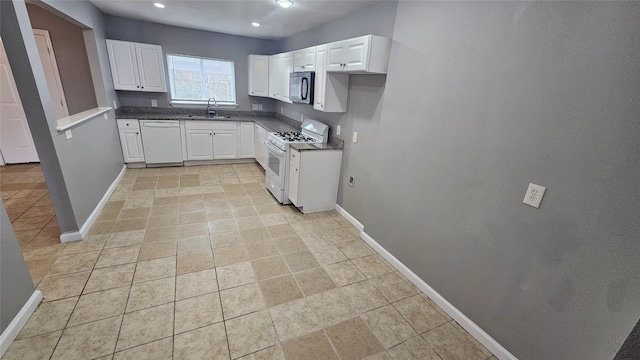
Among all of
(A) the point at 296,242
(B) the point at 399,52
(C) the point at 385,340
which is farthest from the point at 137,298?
(B) the point at 399,52

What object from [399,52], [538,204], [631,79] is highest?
[399,52]

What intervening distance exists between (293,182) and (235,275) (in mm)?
1443

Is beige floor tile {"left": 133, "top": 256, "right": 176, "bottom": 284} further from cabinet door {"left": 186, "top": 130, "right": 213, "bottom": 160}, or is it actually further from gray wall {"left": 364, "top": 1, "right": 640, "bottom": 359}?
cabinet door {"left": 186, "top": 130, "right": 213, "bottom": 160}

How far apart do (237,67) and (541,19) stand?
5.02m

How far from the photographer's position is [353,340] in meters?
1.74

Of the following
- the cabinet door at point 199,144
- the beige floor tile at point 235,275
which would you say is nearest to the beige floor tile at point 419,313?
the beige floor tile at point 235,275

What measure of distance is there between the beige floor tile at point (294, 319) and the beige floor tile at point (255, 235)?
3.14ft

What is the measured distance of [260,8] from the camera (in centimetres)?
306

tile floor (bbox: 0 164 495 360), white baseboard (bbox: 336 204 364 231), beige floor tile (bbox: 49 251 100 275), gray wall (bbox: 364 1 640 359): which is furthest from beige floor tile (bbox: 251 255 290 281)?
beige floor tile (bbox: 49 251 100 275)

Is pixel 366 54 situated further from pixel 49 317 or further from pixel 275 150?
pixel 49 317

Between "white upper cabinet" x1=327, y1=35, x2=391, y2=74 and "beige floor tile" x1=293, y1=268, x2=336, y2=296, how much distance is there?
6.37 ft

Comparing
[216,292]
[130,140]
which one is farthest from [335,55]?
[130,140]

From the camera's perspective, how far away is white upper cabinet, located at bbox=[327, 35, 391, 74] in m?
2.38

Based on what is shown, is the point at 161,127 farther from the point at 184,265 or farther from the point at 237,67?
the point at 184,265
